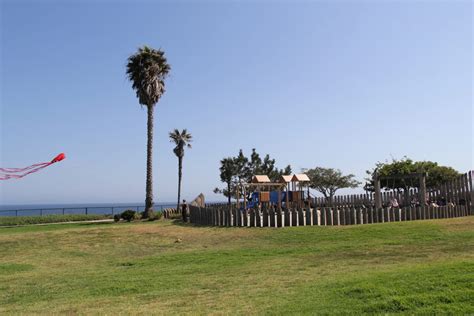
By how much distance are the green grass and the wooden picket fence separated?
20.4 m

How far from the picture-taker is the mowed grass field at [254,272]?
6.69 meters

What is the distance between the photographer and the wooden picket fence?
23270 mm

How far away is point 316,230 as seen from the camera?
17.3 metres

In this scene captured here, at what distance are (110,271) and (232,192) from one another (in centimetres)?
3826

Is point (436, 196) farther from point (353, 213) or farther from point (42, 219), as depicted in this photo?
point (42, 219)

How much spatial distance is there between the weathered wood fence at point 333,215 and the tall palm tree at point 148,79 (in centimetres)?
1520

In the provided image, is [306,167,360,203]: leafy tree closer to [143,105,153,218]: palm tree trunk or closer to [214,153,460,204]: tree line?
[214,153,460,204]: tree line

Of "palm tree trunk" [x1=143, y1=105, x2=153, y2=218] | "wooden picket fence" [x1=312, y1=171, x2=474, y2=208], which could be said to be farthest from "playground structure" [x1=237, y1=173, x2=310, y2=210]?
"palm tree trunk" [x1=143, y1=105, x2=153, y2=218]

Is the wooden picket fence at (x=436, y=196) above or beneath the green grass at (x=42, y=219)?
above

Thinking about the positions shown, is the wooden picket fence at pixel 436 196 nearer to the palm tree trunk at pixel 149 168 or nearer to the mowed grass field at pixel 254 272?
the mowed grass field at pixel 254 272

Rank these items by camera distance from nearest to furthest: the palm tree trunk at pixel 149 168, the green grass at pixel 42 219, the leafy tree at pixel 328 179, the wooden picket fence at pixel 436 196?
the wooden picket fence at pixel 436 196 → the green grass at pixel 42 219 → the palm tree trunk at pixel 149 168 → the leafy tree at pixel 328 179

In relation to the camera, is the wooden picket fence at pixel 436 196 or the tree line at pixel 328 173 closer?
the wooden picket fence at pixel 436 196

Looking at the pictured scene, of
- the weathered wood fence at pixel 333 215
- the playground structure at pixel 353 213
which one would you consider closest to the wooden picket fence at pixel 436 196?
the playground structure at pixel 353 213

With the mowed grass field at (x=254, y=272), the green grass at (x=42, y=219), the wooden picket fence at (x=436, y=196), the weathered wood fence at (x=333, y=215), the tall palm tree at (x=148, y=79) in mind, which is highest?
the tall palm tree at (x=148, y=79)
